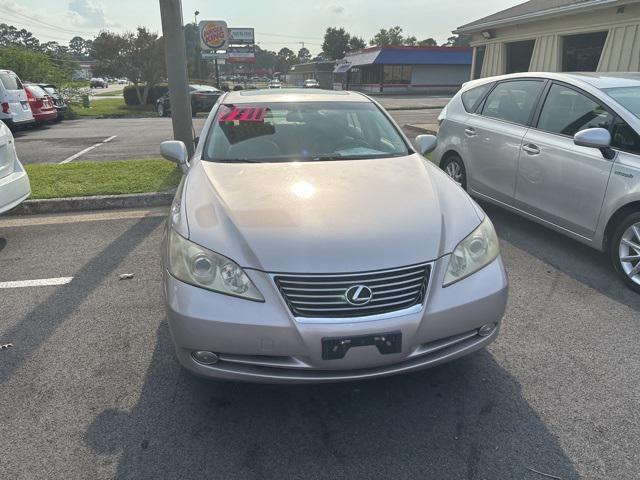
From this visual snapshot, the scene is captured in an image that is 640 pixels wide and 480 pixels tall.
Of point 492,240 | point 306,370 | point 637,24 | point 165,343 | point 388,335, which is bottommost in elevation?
point 165,343

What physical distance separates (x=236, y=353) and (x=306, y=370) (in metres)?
0.34

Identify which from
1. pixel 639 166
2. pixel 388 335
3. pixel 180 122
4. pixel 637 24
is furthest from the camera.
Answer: pixel 637 24

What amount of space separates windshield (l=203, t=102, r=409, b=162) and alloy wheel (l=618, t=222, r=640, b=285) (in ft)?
6.46

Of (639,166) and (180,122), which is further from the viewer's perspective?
(180,122)

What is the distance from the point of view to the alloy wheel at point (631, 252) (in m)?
3.93

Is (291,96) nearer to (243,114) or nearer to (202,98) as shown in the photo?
(243,114)

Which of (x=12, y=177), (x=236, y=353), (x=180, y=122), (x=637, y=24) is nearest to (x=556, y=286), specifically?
(x=236, y=353)

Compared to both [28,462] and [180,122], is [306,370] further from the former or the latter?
[180,122]

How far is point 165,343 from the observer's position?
3.27 meters

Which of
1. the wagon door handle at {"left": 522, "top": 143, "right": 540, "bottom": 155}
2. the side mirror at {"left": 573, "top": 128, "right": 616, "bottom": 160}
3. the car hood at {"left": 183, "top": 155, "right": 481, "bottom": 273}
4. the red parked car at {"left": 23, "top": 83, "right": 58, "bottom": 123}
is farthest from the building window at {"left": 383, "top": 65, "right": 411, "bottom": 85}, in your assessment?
the car hood at {"left": 183, "top": 155, "right": 481, "bottom": 273}

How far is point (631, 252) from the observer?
4.05 metres

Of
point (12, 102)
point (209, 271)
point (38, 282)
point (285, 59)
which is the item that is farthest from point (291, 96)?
point (285, 59)

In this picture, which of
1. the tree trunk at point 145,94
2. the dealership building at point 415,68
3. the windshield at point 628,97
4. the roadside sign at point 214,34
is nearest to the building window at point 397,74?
the dealership building at point 415,68

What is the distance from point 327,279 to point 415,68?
47.5m
